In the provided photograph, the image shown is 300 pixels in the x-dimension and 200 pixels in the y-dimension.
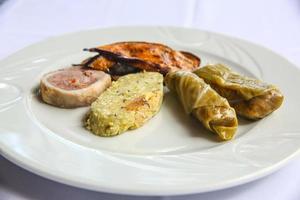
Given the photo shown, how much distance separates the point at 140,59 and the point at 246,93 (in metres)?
0.44

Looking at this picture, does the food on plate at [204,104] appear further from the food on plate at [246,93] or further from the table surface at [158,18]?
the table surface at [158,18]

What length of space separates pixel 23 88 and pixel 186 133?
605 mm

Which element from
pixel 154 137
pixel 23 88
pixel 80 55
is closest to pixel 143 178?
pixel 154 137

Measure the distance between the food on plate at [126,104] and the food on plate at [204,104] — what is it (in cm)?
7

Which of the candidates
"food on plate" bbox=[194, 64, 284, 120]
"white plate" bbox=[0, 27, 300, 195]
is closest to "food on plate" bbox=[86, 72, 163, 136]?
"white plate" bbox=[0, 27, 300, 195]

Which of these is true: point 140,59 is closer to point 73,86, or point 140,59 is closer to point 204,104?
point 73,86

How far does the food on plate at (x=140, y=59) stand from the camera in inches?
71.6

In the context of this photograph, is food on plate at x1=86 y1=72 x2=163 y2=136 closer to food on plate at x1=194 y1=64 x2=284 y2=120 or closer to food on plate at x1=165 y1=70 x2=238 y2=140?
food on plate at x1=165 y1=70 x2=238 y2=140

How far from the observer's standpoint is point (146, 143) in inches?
57.7

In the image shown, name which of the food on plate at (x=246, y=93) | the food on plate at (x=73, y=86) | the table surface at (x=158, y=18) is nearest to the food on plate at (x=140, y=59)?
the food on plate at (x=73, y=86)

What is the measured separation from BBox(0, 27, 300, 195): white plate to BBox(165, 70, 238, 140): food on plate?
34 millimetres

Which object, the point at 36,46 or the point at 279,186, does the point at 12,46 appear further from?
the point at 279,186

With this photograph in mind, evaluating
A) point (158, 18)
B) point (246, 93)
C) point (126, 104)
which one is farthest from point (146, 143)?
point (158, 18)

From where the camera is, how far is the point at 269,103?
60.4 inches
